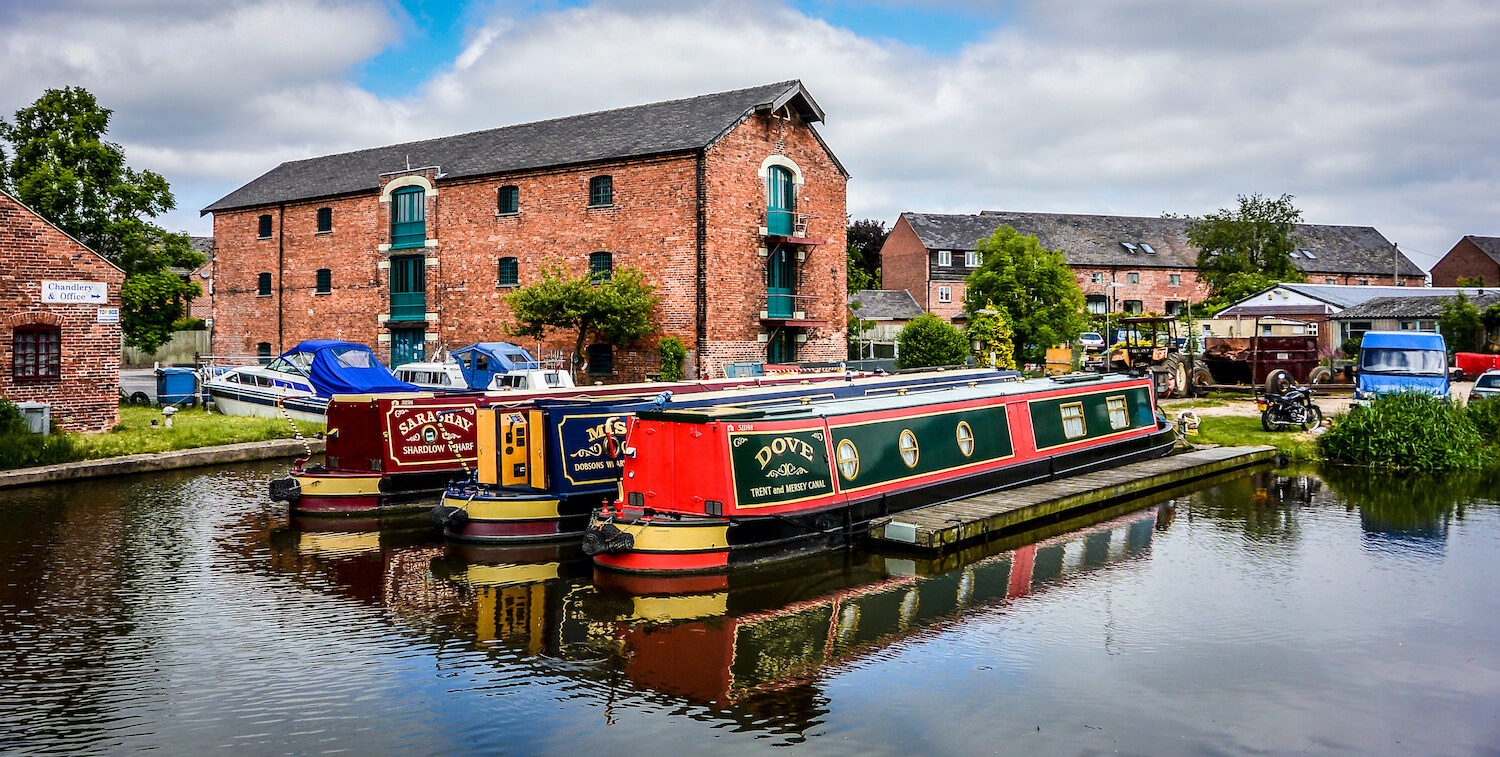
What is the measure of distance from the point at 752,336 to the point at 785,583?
17.2 meters

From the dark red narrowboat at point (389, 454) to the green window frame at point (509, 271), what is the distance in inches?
568

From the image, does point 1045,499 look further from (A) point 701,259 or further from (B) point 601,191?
(B) point 601,191

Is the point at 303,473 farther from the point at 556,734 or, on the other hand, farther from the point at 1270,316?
the point at 1270,316

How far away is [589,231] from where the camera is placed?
1099 inches

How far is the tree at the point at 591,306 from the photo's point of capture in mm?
25500

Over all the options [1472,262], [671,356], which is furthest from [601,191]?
[1472,262]

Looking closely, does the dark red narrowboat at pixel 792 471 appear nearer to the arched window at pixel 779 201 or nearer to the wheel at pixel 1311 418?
the wheel at pixel 1311 418

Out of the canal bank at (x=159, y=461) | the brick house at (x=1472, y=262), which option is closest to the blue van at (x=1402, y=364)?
the canal bank at (x=159, y=461)

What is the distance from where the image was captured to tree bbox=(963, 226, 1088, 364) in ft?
116

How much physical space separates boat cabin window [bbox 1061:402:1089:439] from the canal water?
2.75 meters

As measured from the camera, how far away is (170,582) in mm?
10742

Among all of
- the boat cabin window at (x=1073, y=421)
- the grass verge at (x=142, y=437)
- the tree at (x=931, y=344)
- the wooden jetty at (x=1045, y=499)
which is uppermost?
the tree at (x=931, y=344)

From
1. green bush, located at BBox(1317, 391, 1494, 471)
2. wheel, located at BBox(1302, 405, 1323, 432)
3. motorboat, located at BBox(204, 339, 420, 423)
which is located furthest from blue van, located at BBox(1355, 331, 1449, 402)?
motorboat, located at BBox(204, 339, 420, 423)

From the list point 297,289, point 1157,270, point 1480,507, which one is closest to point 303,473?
point 1480,507
